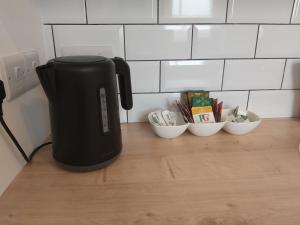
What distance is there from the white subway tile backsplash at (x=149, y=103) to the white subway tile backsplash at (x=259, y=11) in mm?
318

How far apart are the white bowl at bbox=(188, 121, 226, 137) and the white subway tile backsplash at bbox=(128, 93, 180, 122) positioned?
0.14 metres

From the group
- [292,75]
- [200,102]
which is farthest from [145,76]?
[292,75]

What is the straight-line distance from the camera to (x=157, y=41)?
0.80 metres

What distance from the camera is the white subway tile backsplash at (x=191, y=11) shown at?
2.52 ft

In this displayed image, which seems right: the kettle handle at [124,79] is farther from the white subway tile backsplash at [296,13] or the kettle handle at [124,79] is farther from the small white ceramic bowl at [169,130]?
the white subway tile backsplash at [296,13]

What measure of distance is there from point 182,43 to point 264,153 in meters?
0.42

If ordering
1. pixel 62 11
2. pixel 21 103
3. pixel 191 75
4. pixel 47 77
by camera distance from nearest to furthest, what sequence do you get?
pixel 47 77 → pixel 21 103 → pixel 62 11 → pixel 191 75

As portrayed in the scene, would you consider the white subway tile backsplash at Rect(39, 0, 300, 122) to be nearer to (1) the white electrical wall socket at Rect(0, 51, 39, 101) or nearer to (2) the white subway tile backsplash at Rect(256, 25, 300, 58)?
(2) the white subway tile backsplash at Rect(256, 25, 300, 58)

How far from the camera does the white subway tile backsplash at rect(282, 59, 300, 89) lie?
88 cm

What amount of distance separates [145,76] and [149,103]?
3.8 inches

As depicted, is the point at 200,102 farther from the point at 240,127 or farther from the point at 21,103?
the point at 21,103

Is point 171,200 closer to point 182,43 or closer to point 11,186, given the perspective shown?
point 11,186

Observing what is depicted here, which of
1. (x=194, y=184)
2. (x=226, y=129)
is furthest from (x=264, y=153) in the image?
(x=194, y=184)

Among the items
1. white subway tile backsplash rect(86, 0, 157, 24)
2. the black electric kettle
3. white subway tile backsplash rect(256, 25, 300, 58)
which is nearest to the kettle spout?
the black electric kettle
